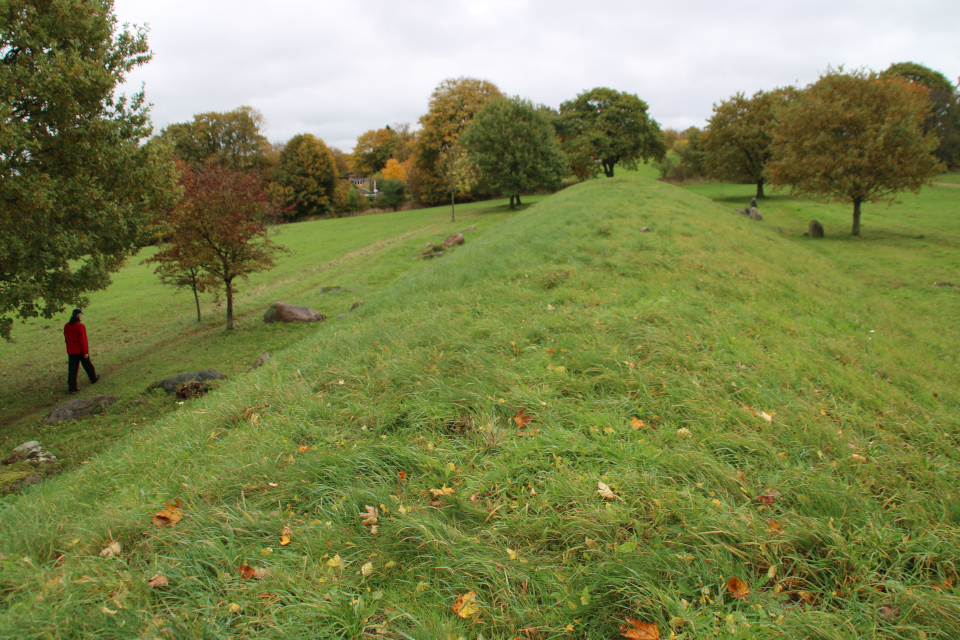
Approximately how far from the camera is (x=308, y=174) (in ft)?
200

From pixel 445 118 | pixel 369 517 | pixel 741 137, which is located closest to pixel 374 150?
pixel 445 118

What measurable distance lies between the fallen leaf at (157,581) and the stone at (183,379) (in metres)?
9.22

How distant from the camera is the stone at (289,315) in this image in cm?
1674

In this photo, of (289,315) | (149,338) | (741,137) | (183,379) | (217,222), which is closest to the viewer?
(183,379)

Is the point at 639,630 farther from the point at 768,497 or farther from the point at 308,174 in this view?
the point at 308,174

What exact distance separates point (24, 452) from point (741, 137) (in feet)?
149

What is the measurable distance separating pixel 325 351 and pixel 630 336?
449cm

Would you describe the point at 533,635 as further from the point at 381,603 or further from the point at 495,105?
the point at 495,105

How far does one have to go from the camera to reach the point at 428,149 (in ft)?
184

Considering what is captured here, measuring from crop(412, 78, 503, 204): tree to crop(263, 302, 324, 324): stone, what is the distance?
137ft

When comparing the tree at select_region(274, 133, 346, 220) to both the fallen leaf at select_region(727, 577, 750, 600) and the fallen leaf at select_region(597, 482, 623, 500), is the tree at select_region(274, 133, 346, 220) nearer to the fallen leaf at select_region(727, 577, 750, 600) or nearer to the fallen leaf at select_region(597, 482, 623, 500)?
the fallen leaf at select_region(597, 482, 623, 500)

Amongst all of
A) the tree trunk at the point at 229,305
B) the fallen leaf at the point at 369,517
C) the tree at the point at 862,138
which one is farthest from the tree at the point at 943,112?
the fallen leaf at the point at 369,517

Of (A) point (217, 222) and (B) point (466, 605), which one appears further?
(A) point (217, 222)

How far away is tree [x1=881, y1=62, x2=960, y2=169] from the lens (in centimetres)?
4353
